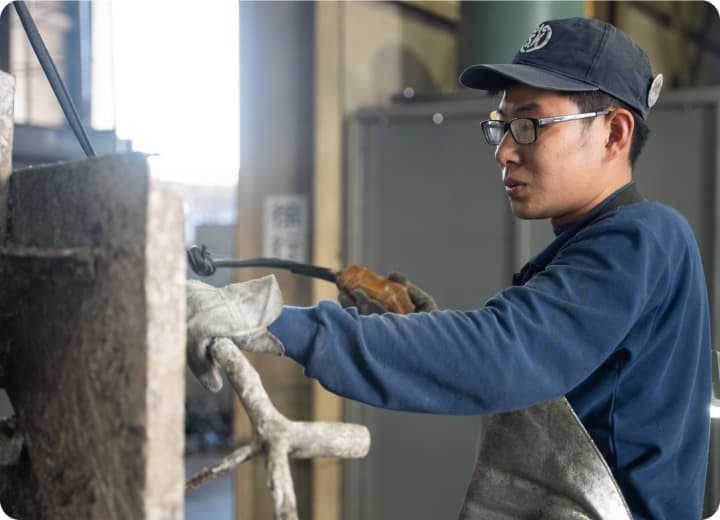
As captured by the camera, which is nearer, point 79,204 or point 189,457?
point 79,204

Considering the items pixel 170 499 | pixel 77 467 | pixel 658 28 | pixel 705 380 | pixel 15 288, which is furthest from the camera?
pixel 658 28

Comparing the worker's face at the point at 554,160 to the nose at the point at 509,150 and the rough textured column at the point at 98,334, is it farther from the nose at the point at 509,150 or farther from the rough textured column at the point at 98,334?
the rough textured column at the point at 98,334

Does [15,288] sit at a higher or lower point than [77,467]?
higher

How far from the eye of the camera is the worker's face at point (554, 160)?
1.36 metres

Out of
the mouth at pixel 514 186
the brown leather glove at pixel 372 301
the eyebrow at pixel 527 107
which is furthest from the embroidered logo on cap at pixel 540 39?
the brown leather glove at pixel 372 301

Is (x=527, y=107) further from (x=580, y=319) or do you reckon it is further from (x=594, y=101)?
(x=580, y=319)

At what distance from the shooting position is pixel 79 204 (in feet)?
2.95

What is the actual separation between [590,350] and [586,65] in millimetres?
503

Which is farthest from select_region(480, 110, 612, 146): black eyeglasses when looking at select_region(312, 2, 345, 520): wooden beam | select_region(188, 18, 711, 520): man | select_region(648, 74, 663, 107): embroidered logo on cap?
select_region(312, 2, 345, 520): wooden beam

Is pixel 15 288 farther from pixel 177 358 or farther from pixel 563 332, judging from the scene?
pixel 563 332

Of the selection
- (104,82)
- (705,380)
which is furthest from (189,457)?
(705,380)

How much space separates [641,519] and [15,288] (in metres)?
0.99

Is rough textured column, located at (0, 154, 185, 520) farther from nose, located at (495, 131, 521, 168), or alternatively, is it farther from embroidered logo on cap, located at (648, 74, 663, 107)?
embroidered logo on cap, located at (648, 74, 663, 107)

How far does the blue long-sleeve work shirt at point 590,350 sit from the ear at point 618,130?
0.13 meters
